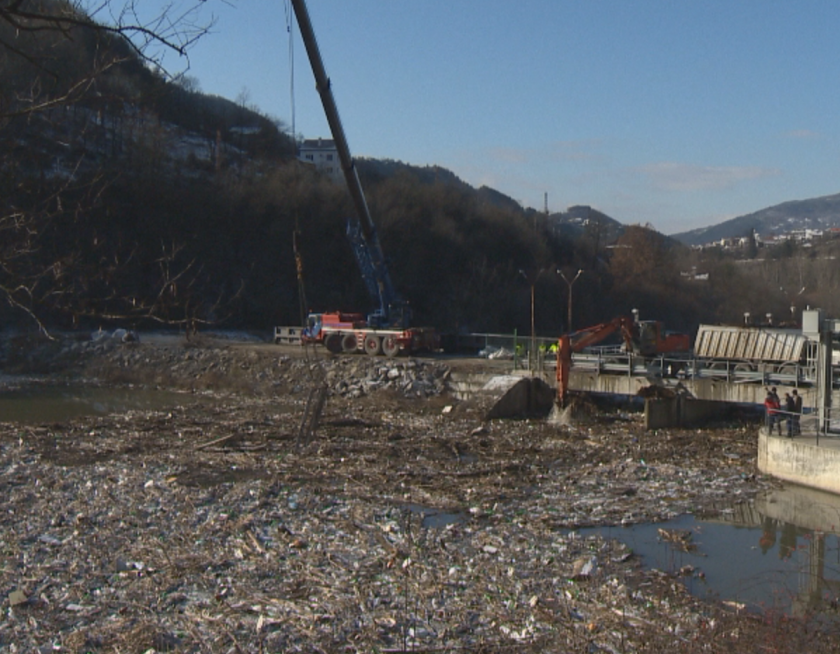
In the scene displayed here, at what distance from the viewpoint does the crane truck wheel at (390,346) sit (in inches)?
1385

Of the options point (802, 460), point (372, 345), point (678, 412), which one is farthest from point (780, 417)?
point (372, 345)

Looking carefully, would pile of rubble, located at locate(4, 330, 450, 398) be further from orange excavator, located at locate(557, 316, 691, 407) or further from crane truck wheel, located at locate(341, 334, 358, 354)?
orange excavator, located at locate(557, 316, 691, 407)

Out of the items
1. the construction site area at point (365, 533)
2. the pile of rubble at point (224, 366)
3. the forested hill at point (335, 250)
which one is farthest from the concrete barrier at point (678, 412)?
the forested hill at point (335, 250)

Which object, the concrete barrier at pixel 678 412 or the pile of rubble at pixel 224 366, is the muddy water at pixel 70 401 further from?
the concrete barrier at pixel 678 412

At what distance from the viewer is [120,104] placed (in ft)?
20.5

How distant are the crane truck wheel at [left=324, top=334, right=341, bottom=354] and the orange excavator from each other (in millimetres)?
11883

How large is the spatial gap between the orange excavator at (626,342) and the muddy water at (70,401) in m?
14.2

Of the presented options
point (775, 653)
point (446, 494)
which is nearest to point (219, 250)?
point (446, 494)

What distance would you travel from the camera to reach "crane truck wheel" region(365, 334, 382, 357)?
35812mm

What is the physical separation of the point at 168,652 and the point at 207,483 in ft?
29.0

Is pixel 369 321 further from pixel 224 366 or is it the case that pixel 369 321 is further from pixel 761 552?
pixel 761 552

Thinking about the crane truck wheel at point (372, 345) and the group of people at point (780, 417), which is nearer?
the group of people at point (780, 417)

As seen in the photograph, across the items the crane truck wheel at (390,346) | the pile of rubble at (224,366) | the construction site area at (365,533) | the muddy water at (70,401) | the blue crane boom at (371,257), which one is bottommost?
A: the muddy water at (70,401)

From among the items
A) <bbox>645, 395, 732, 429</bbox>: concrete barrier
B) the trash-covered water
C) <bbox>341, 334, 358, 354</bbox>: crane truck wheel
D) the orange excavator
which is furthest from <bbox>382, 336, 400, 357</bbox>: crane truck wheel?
the trash-covered water
